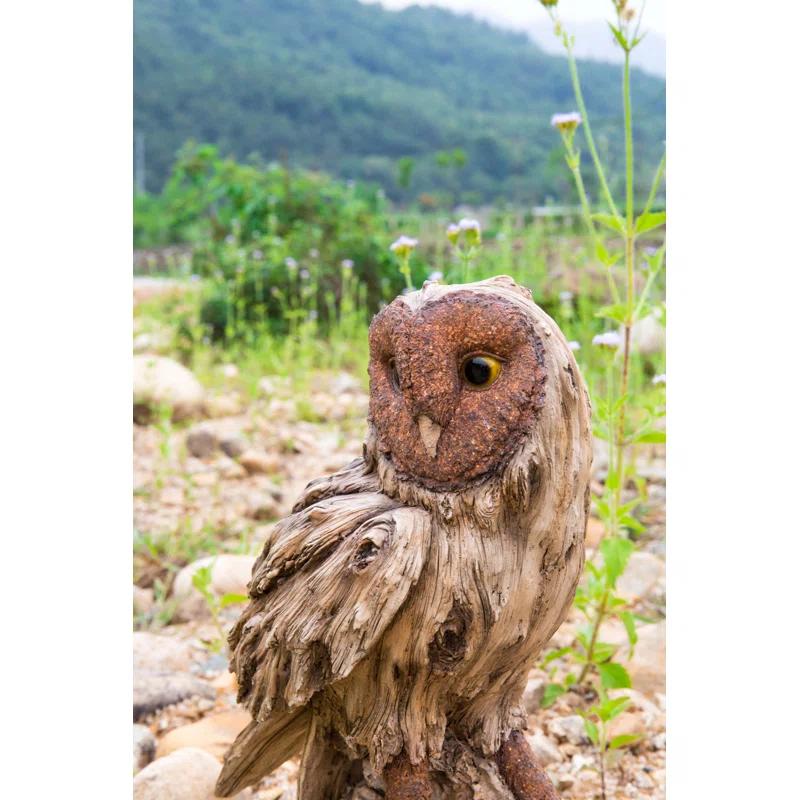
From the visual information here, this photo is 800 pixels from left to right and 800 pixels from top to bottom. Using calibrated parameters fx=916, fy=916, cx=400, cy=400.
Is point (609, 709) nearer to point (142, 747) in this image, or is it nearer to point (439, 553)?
point (439, 553)

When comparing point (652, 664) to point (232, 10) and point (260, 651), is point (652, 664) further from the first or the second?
point (232, 10)

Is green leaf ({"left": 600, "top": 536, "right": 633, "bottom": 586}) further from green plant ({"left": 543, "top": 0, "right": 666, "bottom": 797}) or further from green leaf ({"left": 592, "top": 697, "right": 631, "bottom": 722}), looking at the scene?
green leaf ({"left": 592, "top": 697, "right": 631, "bottom": 722})

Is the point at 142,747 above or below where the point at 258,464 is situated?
below

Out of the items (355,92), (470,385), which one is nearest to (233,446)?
(470,385)

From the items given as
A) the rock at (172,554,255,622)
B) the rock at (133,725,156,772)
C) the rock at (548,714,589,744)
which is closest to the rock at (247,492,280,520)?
the rock at (172,554,255,622)

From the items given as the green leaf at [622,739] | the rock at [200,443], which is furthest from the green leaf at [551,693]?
the rock at [200,443]

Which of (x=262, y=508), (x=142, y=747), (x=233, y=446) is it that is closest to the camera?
(x=142, y=747)
